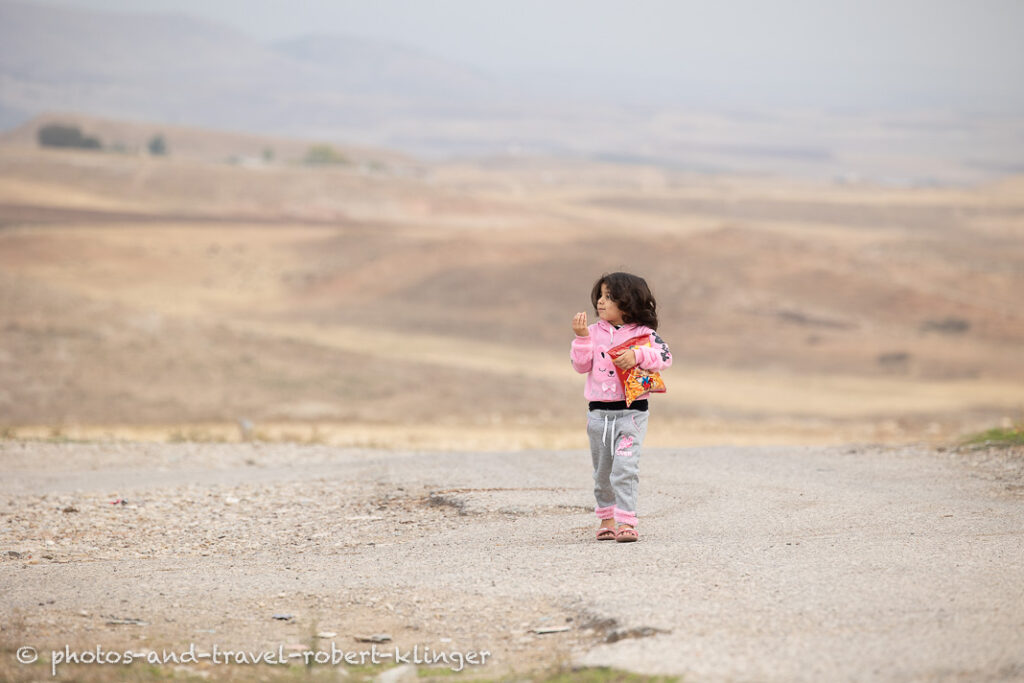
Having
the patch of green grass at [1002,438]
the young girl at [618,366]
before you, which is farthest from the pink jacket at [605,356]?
the patch of green grass at [1002,438]

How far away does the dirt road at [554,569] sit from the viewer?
18.2ft

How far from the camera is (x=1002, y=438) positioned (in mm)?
11734

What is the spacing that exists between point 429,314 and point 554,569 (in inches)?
1288

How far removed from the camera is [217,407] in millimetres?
23984

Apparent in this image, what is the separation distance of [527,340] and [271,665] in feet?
101

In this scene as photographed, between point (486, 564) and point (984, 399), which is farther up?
point (486, 564)

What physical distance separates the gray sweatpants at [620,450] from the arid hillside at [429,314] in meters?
11.2

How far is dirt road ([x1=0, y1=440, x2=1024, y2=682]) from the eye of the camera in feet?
18.2

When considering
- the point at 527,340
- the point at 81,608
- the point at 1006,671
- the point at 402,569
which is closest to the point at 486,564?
the point at 402,569

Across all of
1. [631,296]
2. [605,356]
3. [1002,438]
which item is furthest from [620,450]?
[1002,438]

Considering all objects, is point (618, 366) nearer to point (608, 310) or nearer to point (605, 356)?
point (605, 356)

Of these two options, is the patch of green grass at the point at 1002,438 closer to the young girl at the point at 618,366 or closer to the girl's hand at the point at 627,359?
the young girl at the point at 618,366

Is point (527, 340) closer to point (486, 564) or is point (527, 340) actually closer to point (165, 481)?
point (165, 481)

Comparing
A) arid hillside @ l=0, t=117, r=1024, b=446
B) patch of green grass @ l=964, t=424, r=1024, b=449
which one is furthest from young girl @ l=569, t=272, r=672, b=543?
arid hillside @ l=0, t=117, r=1024, b=446
